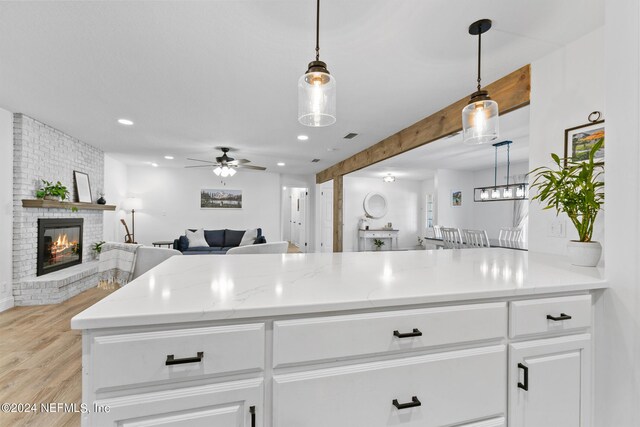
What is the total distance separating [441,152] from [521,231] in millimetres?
2640

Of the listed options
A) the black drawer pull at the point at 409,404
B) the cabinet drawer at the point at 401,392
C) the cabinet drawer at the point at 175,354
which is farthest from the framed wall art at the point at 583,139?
the cabinet drawer at the point at 175,354

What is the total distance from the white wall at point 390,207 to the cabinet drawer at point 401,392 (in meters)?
7.60

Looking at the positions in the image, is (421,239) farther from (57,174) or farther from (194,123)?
(57,174)

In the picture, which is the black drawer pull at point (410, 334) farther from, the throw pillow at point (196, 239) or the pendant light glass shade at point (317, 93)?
the throw pillow at point (196, 239)

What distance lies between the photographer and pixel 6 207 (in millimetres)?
3551

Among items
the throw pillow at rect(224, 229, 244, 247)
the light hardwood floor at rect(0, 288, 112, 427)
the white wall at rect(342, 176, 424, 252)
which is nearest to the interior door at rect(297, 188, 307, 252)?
the white wall at rect(342, 176, 424, 252)

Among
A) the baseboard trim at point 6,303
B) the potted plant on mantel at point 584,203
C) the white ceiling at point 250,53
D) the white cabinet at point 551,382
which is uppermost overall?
the white ceiling at point 250,53

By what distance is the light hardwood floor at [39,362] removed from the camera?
175 centimetres

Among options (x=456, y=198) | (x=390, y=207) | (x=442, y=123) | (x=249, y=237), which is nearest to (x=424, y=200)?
(x=390, y=207)

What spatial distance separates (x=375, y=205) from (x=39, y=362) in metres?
7.96

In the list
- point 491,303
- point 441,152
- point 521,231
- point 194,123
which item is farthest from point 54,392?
point 521,231

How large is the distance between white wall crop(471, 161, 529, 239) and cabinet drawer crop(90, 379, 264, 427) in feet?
25.5

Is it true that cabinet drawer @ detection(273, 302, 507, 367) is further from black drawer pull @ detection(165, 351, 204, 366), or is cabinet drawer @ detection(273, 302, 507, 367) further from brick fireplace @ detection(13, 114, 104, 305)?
brick fireplace @ detection(13, 114, 104, 305)

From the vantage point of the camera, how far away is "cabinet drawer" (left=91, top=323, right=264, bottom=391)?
0.78 metres
